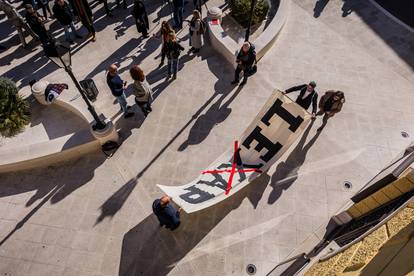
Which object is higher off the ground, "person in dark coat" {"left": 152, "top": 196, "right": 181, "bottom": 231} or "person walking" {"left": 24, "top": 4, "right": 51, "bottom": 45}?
"person walking" {"left": 24, "top": 4, "right": 51, "bottom": 45}

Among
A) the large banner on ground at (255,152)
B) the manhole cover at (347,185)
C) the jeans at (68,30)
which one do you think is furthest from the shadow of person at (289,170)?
the jeans at (68,30)

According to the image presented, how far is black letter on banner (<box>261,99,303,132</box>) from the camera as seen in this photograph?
795 centimetres

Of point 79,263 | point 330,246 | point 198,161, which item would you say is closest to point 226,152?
point 198,161

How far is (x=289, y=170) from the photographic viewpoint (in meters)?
8.82

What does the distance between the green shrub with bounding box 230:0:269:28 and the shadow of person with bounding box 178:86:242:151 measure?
372cm

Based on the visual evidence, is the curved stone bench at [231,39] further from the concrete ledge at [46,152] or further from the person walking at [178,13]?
the concrete ledge at [46,152]

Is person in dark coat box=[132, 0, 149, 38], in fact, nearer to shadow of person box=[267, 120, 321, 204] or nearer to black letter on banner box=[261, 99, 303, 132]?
black letter on banner box=[261, 99, 303, 132]

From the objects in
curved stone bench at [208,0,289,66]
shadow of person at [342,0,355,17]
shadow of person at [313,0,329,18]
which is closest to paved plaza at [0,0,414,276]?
curved stone bench at [208,0,289,66]

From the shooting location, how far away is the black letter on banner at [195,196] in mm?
7380

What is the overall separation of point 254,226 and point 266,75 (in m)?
5.41

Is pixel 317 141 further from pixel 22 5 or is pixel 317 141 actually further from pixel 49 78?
pixel 22 5

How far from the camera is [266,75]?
10953mm

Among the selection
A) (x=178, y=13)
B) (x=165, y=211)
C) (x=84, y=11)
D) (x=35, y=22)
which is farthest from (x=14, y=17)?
(x=165, y=211)

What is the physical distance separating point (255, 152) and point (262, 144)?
0.92ft
